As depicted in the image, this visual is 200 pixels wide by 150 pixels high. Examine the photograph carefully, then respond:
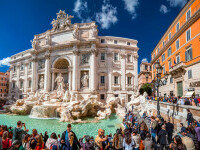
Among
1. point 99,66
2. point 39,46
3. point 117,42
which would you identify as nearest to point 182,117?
point 99,66

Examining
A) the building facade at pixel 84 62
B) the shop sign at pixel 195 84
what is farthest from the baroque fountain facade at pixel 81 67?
the shop sign at pixel 195 84

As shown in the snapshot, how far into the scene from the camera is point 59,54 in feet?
75.7

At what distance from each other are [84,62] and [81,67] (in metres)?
1.04

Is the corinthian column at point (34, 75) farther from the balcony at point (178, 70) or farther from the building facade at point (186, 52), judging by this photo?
the balcony at point (178, 70)

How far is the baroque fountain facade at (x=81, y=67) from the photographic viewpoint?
66.5ft

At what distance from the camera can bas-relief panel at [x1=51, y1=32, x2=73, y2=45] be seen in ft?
74.7

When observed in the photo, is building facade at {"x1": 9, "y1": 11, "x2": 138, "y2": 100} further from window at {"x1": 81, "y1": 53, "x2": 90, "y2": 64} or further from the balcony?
the balcony

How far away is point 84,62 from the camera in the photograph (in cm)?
2170

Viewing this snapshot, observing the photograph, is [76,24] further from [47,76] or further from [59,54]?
[47,76]

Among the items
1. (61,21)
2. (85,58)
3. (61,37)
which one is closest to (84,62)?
(85,58)

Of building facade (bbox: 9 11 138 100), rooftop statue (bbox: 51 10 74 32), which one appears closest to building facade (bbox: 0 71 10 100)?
building facade (bbox: 9 11 138 100)

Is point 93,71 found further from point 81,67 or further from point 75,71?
point 75,71

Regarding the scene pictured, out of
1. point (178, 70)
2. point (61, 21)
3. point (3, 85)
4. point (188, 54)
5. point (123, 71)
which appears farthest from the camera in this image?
point (3, 85)

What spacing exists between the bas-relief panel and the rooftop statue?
4.65ft
